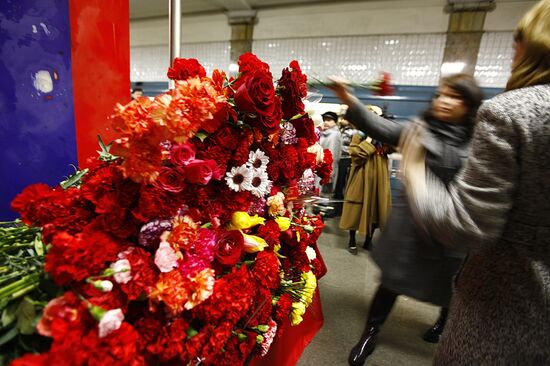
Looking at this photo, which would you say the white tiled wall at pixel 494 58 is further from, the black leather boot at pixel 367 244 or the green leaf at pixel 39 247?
the green leaf at pixel 39 247

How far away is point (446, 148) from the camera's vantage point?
1.27 meters

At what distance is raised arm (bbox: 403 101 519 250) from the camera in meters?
0.51

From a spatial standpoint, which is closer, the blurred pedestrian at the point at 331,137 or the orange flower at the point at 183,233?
the orange flower at the point at 183,233

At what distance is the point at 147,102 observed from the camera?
1.87 feet

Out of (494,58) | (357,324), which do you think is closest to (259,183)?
(357,324)

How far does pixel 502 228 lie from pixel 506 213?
38 millimetres

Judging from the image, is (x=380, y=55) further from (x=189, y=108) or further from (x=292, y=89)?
(x=189, y=108)

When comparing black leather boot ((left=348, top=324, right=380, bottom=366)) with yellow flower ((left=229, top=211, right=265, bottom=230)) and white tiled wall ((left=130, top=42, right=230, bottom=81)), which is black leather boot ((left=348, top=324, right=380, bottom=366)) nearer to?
yellow flower ((left=229, top=211, right=265, bottom=230))

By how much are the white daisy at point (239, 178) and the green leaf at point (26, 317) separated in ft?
1.39

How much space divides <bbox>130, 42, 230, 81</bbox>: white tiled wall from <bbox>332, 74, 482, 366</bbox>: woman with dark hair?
16.5ft

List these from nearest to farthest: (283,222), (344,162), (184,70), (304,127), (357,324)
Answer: (184,70)
(283,222)
(304,127)
(357,324)
(344,162)

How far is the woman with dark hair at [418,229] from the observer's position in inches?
48.6

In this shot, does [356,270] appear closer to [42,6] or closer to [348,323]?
[348,323]

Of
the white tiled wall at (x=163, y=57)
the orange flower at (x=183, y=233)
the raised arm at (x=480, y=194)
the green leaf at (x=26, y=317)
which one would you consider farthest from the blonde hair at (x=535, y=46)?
the white tiled wall at (x=163, y=57)
